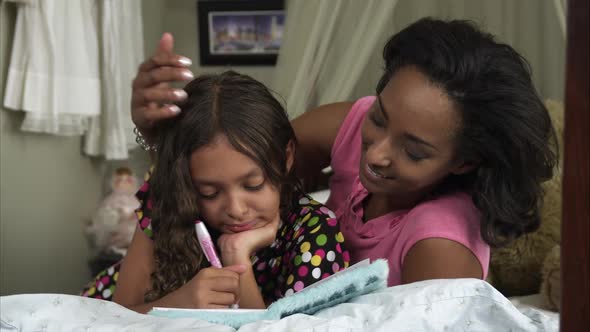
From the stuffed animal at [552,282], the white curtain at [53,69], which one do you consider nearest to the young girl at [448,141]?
the stuffed animal at [552,282]

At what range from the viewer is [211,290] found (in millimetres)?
1115

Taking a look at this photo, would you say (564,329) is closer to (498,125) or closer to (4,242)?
(498,125)

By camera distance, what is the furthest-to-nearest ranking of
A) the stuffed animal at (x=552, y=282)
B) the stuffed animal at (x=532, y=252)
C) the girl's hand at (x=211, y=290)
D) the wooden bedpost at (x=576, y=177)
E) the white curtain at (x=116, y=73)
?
1. the white curtain at (x=116, y=73)
2. the stuffed animal at (x=532, y=252)
3. the stuffed animal at (x=552, y=282)
4. the girl's hand at (x=211, y=290)
5. the wooden bedpost at (x=576, y=177)

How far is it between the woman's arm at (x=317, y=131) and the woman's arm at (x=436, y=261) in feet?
1.44

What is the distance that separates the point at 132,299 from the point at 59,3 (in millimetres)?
1408

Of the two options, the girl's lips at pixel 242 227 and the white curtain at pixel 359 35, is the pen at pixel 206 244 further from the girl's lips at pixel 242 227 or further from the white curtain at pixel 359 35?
the white curtain at pixel 359 35

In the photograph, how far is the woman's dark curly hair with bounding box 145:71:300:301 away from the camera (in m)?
1.22

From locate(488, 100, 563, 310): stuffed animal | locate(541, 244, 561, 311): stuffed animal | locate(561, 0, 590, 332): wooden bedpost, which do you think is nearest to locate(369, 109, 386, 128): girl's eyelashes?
locate(561, 0, 590, 332): wooden bedpost

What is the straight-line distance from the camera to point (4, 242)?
2.48 m

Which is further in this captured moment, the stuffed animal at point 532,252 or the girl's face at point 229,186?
the stuffed animal at point 532,252

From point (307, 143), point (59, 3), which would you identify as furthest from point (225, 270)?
point (59, 3)

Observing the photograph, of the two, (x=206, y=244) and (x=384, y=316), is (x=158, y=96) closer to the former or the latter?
(x=206, y=244)

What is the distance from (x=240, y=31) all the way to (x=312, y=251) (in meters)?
2.25

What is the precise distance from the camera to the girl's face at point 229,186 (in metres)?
1.20
